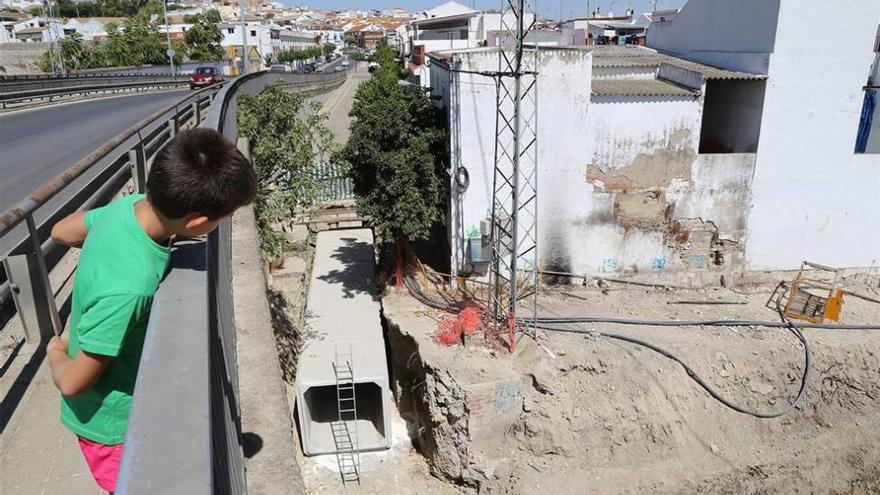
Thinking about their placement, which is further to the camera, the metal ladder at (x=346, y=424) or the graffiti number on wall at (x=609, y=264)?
the graffiti number on wall at (x=609, y=264)

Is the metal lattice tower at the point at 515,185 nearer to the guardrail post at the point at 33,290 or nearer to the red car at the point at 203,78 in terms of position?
the guardrail post at the point at 33,290

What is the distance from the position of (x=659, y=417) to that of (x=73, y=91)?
24030 mm

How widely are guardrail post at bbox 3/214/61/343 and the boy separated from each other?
159cm

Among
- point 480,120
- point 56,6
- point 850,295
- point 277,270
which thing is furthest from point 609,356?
point 56,6

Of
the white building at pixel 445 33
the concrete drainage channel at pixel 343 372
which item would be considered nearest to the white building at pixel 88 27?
the white building at pixel 445 33

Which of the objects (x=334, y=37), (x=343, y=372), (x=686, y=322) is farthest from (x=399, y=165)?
(x=334, y=37)

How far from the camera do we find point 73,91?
23.5 m

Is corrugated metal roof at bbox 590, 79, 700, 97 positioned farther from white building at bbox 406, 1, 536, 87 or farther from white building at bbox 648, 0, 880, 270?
white building at bbox 406, 1, 536, 87

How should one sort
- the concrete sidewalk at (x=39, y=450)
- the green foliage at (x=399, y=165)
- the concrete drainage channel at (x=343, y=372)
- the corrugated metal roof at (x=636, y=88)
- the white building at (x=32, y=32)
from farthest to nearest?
the white building at (x=32, y=32) < the corrugated metal roof at (x=636, y=88) < the green foliage at (x=399, y=165) < the concrete drainage channel at (x=343, y=372) < the concrete sidewalk at (x=39, y=450)

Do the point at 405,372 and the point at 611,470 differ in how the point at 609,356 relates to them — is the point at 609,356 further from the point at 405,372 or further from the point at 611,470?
the point at 405,372

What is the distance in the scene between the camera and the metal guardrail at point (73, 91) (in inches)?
765

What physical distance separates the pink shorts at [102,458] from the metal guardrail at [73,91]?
20404 millimetres

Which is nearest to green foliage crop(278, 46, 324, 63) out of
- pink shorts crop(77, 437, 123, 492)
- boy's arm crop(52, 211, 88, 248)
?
boy's arm crop(52, 211, 88, 248)

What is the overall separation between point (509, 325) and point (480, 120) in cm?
532
